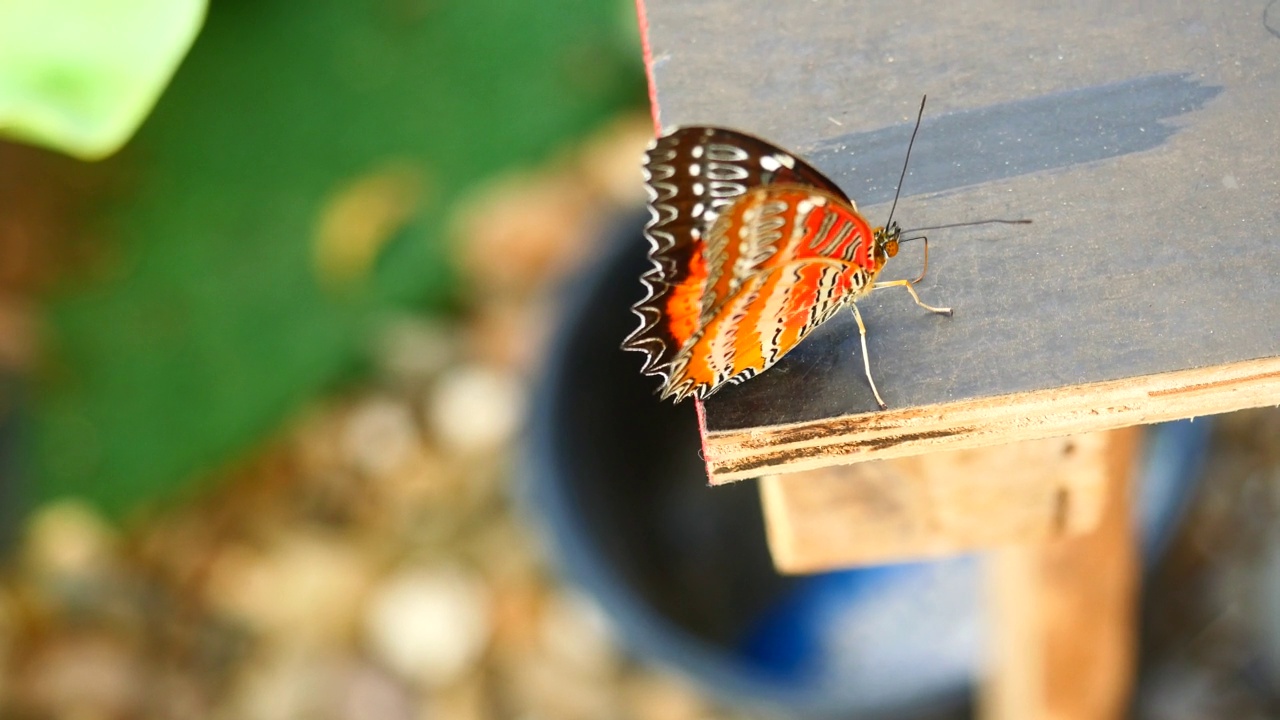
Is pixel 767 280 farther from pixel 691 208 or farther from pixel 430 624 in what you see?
pixel 430 624

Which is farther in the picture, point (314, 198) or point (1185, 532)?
point (314, 198)

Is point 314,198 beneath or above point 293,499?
above

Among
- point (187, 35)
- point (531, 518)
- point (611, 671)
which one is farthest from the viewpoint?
point (611, 671)

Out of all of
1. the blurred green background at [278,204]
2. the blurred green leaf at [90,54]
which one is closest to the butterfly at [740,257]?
the blurred green leaf at [90,54]

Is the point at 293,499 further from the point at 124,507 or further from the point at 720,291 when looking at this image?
the point at 720,291

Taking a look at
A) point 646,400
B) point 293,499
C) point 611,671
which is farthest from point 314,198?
point 611,671
